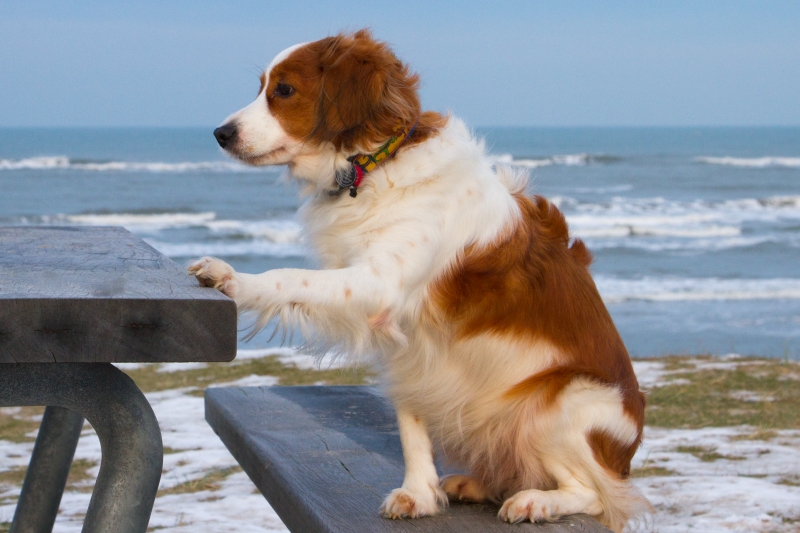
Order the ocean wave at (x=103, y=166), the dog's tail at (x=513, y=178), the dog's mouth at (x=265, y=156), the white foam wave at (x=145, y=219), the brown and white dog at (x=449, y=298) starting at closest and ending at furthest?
the brown and white dog at (x=449, y=298), the dog's mouth at (x=265, y=156), the dog's tail at (x=513, y=178), the white foam wave at (x=145, y=219), the ocean wave at (x=103, y=166)

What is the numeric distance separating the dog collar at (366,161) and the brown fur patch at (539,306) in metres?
0.36

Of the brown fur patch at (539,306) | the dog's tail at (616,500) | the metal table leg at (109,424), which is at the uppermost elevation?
the brown fur patch at (539,306)

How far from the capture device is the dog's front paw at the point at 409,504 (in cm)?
219

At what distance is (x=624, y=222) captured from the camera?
2303 cm

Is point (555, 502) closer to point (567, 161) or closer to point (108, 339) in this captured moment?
point (108, 339)

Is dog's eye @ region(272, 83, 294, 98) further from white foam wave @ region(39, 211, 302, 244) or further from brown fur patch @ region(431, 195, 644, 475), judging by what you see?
white foam wave @ region(39, 211, 302, 244)

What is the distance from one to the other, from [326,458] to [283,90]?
3.52ft

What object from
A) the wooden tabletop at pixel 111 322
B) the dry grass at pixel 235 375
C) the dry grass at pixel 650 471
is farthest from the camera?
the dry grass at pixel 235 375

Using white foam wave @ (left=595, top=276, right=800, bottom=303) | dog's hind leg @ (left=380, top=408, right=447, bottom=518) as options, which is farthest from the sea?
dog's hind leg @ (left=380, top=408, right=447, bottom=518)

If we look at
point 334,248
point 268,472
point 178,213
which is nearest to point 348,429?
point 268,472

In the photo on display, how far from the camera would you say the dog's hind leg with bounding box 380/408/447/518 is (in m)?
2.21

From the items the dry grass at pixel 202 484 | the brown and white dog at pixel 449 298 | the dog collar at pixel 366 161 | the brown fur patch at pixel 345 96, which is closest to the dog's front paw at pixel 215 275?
the brown and white dog at pixel 449 298

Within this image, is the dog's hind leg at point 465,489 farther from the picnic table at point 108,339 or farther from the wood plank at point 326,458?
the picnic table at point 108,339

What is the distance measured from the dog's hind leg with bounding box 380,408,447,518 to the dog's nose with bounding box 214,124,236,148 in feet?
3.03
